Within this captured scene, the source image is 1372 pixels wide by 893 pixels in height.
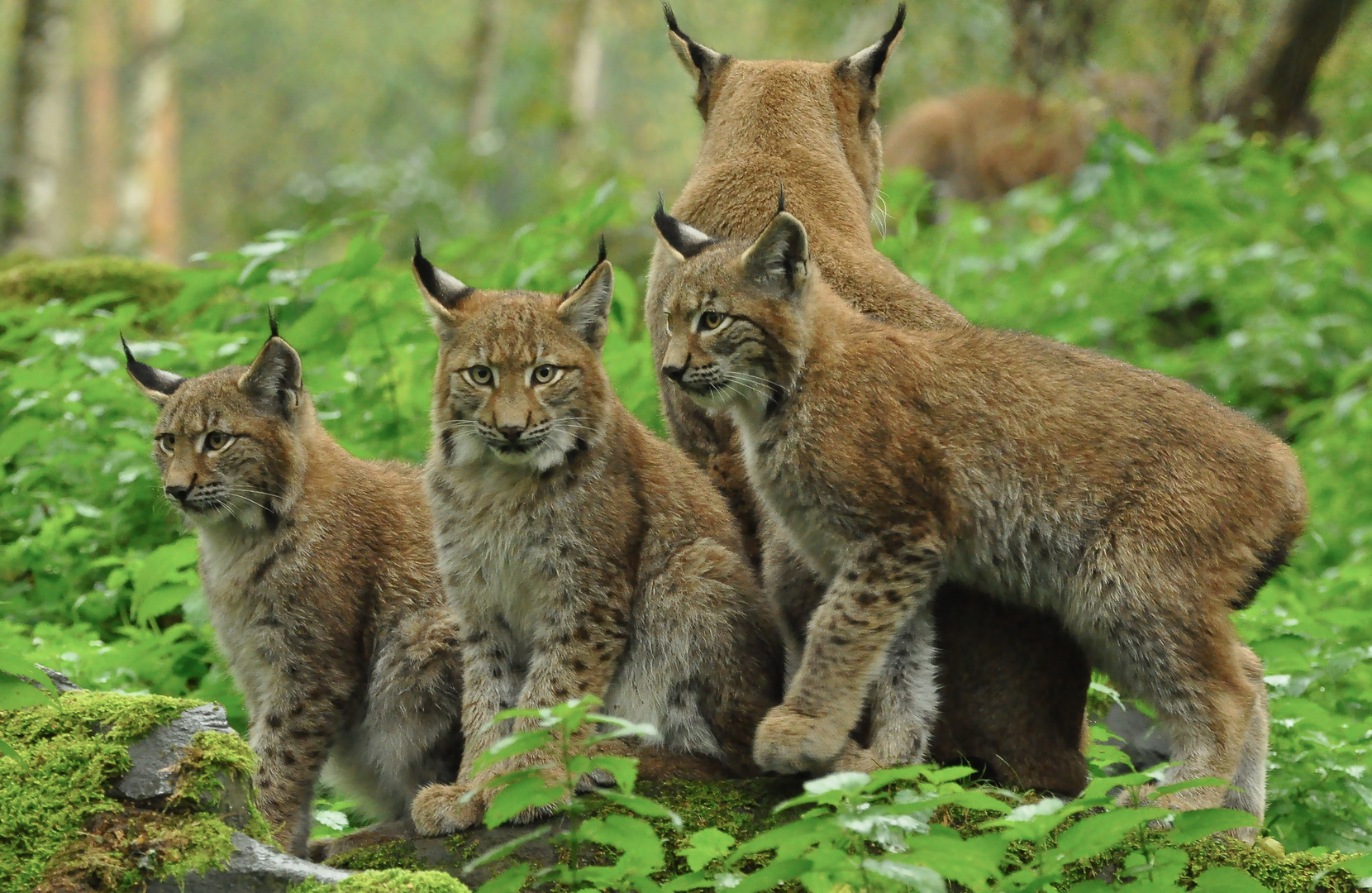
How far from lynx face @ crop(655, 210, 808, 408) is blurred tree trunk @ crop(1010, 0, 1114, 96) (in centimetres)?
1125

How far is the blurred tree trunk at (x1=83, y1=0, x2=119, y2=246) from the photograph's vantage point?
1351 inches

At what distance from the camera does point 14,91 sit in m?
17.2

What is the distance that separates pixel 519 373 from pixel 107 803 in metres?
1.85

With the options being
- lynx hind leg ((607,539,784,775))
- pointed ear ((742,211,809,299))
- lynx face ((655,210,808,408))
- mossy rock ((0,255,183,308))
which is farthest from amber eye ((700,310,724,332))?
mossy rock ((0,255,183,308))

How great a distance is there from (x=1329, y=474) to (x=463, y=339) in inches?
277

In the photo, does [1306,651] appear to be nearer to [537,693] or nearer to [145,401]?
[537,693]

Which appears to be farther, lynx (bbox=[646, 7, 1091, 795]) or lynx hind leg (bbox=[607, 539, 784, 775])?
lynx (bbox=[646, 7, 1091, 795])

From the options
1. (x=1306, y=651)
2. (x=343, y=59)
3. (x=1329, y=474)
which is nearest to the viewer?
(x=1306, y=651)

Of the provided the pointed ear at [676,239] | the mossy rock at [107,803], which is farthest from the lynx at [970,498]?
the mossy rock at [107,803]

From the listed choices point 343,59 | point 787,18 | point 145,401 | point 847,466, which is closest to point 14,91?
point 787,18

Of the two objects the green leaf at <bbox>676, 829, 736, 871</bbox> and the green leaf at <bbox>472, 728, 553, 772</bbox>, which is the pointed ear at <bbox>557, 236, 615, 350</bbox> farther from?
the green leaf at <bbox>472, 728, 553, 772</bbox>

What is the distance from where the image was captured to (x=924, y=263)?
10.1m

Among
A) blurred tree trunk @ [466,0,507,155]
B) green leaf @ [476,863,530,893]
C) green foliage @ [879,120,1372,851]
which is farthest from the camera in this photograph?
blurred tree trunk @ [466,0,507,155]

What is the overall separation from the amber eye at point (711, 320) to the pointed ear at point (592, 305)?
36 cm
